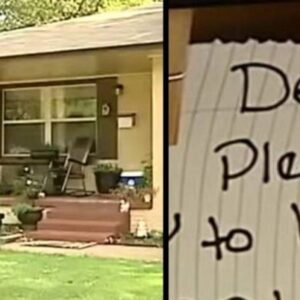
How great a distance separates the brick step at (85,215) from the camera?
7477 mm

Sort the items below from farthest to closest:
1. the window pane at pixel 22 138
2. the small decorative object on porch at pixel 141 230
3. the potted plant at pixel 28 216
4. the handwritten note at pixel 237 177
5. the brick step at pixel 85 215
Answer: the window pane at pixel 22 138 < the potted plant at pixel 28 216 < the brick step at pixel 85 215 < the small decorative object on porch at pixel 141 230 < the handwritten note at pixel 237 177

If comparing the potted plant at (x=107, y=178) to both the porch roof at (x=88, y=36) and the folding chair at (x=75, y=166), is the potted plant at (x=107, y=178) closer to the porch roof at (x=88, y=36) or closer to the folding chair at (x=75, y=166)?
the folding chair at (x=75, y=166)

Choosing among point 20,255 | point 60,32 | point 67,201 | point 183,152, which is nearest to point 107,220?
point 67,201

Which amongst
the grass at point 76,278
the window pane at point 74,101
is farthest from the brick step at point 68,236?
the window pane at point 74,101

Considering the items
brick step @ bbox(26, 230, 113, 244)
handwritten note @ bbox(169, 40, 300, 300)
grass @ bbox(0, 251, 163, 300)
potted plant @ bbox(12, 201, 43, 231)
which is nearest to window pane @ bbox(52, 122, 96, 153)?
potted plant @ bbox(12, 201, 43, 231)

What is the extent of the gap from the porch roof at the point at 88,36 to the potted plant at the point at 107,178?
1.60m

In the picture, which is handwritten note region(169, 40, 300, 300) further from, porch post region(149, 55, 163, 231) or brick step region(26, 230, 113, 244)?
porch post region(149, 55, 163, 231)

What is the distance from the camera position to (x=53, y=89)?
9.49 m

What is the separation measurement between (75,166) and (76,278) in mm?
3813

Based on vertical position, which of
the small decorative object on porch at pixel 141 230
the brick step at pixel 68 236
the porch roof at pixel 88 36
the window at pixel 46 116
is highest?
the porch roof at pixel 88 36

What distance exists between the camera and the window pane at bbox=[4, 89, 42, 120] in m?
9.66

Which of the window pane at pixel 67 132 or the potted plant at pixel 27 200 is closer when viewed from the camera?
the potted plant at pixel 27 200

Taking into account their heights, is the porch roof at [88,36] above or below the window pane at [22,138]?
above

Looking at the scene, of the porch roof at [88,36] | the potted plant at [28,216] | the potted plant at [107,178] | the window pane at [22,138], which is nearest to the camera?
the porch roof at [88,36]
